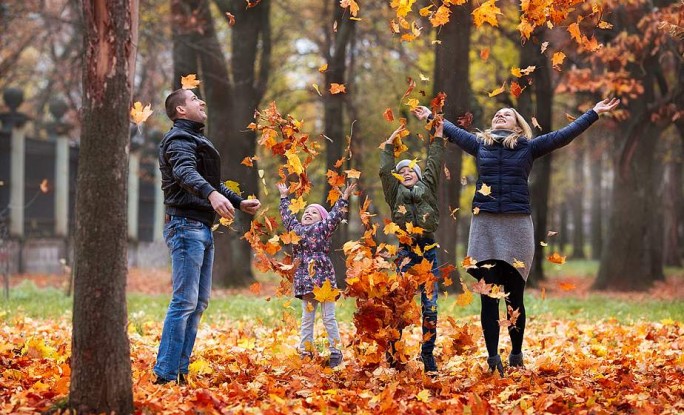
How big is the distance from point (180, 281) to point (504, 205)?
2.45 m

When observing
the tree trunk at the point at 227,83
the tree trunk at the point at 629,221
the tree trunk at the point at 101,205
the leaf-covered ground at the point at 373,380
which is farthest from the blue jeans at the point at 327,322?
the tree trunk at the point at 629,221

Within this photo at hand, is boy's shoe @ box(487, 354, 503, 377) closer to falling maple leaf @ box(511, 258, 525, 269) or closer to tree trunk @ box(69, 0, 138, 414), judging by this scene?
falling maple leaf @ box(511, 258, 525, 269)

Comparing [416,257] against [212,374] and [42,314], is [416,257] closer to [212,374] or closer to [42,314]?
Answer: [212,374]

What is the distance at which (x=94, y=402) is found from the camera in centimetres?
491

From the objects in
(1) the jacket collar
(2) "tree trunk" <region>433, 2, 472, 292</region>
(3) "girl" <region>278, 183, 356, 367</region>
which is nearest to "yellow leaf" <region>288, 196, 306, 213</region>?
(3) "girl" <region>278, 183, 356, 367</region>

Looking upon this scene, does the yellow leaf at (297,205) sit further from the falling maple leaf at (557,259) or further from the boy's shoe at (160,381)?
the falling maple leaf at (557,259)

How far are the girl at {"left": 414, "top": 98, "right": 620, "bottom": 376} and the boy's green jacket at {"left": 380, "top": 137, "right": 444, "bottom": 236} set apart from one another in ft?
1.01

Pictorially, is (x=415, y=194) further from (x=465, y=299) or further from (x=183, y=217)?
→ (x=183, y=217)

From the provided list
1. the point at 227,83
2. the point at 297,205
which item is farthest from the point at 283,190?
the point at 227,83

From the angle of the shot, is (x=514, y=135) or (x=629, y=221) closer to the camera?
(x=514, y=135)

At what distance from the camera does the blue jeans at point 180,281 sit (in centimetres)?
608

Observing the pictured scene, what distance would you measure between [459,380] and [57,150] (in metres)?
21.0

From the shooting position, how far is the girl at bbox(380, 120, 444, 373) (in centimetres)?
675

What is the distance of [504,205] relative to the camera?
6723 mm
